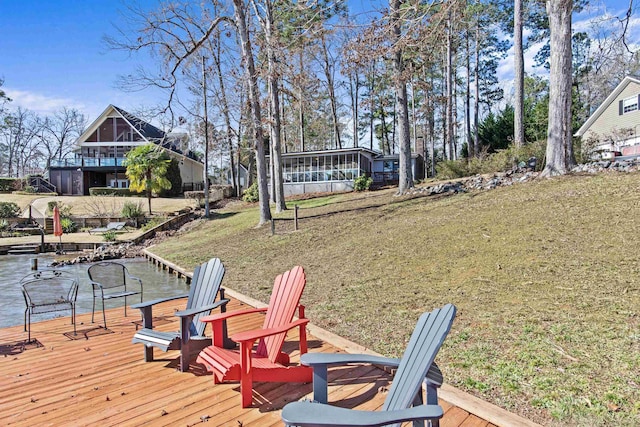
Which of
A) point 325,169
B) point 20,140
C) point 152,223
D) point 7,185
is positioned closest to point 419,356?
point 152,223

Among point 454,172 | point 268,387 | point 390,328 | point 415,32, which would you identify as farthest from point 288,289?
point 454,172

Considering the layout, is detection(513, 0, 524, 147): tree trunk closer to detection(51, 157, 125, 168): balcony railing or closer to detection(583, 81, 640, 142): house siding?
detection(583, 81, 640, 142): house siding

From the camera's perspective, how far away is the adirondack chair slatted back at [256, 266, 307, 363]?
9.49 feet

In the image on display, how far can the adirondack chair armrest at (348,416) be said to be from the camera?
1451 millimetres

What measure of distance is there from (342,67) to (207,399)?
6712mm

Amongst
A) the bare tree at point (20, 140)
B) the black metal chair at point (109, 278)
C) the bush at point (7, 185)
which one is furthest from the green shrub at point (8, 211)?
the bare tree at point (20, 140)

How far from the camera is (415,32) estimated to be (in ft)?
21.5

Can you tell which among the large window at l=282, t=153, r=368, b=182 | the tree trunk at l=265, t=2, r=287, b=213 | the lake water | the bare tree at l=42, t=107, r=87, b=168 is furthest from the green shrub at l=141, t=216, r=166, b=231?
the bare tree at l=42, t=107, r=87, b=168

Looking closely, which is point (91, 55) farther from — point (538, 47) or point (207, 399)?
point (538, 47)

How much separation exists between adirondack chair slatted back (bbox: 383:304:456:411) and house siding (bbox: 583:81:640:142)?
2181 cm

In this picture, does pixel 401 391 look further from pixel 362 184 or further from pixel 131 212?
pixel 131 212

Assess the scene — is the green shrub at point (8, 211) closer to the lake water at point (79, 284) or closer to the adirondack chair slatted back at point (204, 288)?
the lake water at point (79, 284)

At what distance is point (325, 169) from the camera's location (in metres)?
23.8

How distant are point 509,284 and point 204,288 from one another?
3.54 meters
